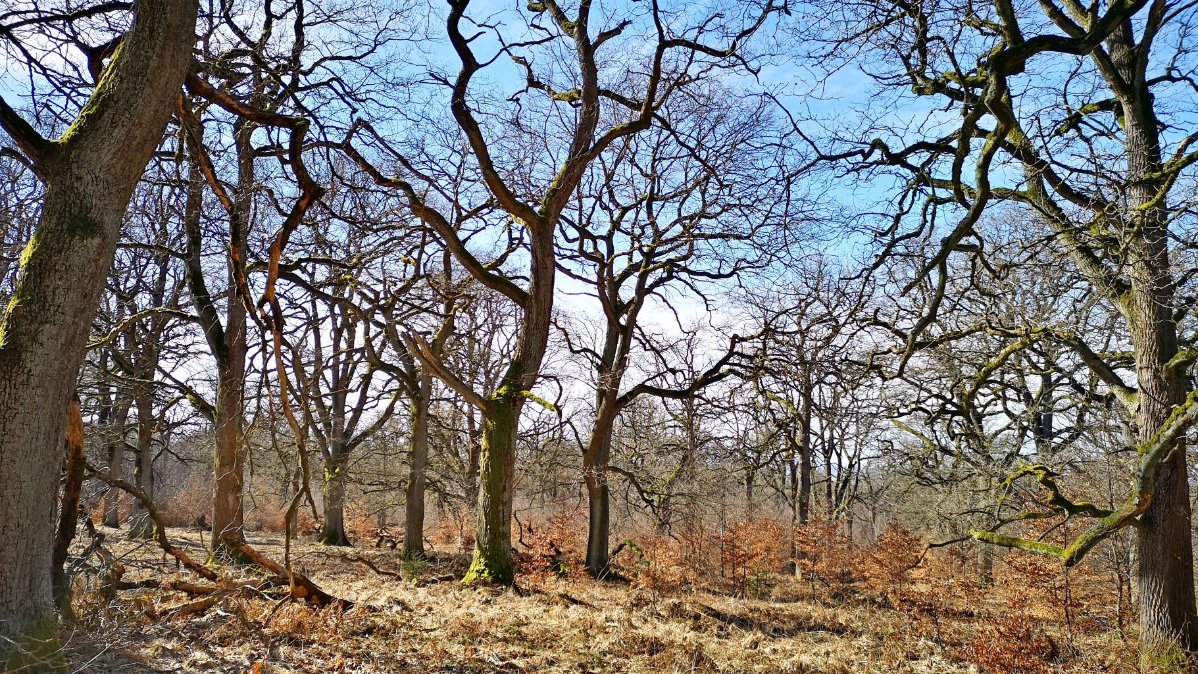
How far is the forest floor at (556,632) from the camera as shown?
5.90 m

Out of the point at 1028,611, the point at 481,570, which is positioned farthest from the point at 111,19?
the point at 1028,611

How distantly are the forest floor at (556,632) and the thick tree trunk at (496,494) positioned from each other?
1.23 ft

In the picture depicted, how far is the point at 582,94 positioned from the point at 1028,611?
10287 millimetres

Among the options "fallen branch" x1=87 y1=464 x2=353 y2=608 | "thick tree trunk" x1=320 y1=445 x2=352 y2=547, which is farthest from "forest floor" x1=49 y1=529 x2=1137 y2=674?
"thick tree trunk" x1=320 y1=445 x2=352 y2=547

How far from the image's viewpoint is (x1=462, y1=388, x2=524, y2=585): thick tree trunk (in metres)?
10.5

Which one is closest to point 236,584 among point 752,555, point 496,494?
point 496,494

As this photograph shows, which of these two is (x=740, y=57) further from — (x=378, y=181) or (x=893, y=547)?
(x=893, y=547)

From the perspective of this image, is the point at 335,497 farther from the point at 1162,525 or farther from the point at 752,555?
the point at 1162,525

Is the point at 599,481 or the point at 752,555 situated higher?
the point at 599,481

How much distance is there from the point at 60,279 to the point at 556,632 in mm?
6040

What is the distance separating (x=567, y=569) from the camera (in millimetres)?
13062

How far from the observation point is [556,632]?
26.8ft

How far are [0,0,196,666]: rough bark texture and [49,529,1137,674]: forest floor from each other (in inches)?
35.2

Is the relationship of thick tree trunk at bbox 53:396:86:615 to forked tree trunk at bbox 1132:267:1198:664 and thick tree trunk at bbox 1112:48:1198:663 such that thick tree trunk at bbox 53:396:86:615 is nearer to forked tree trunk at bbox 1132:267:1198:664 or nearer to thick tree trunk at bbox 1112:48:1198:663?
thick tree trunk at bbox 1112:48:1198:663
